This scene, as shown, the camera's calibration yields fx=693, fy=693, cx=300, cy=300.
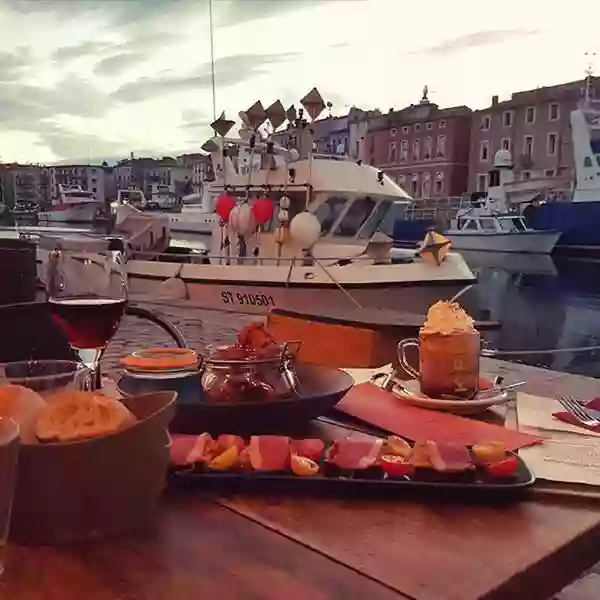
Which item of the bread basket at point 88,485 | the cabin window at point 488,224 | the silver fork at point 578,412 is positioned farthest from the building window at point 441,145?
the bread basket at point 88,485

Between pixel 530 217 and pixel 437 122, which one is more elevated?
pixel 437 122

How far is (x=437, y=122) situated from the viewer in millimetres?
25609

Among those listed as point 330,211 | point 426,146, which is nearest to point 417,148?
point 426,146

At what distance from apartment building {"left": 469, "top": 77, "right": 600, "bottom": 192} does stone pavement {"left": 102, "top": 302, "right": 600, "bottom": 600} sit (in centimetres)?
2220

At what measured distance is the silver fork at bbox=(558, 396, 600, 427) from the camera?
83 centimetres

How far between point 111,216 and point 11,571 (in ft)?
28.1

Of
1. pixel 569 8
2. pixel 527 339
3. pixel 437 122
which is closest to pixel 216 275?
pixel 527 339

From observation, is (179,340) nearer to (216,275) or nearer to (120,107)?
(216,275)

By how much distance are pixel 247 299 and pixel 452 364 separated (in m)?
5.84

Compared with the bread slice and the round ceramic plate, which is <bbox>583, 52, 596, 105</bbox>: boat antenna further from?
the bread slice

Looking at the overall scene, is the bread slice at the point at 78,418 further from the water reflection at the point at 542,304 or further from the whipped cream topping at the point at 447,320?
the water reflection at the point at 542,304

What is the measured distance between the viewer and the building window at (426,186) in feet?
84.2

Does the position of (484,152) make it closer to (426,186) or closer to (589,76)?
(426,186)

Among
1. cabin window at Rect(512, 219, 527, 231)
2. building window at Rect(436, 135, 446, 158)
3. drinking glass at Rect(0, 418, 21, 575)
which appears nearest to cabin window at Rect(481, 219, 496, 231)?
cabin window at Rect(512, 219, 527, 231)
